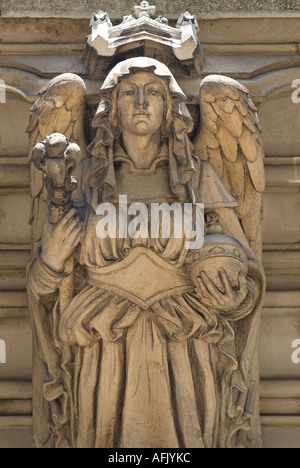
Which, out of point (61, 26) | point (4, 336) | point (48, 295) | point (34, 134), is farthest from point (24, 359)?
point (61, 26)

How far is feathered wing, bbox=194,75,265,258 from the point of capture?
6.90 metres

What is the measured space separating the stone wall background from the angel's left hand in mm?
730

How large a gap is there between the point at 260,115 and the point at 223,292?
46.0 inches

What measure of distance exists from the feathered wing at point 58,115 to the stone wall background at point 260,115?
15.3 inches

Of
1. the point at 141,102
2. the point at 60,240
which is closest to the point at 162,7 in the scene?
the point at 141,102

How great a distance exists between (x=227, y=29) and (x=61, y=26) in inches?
Result: 30.6

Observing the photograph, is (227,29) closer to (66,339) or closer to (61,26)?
(61,26)

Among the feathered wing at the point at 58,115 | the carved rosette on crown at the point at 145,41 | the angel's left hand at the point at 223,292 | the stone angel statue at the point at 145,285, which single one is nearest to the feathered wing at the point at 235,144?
the stone angel statue at the point at 145,285

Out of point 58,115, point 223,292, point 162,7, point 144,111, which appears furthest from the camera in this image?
point 162,7

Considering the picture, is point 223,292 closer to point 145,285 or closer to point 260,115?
point 145,285

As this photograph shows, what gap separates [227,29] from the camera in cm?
750

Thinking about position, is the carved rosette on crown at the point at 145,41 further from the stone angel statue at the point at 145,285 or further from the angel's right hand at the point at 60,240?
the angel's right hand at the point at 60,240

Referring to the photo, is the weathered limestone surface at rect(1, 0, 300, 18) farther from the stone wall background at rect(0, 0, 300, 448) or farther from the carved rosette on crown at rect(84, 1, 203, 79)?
the carved rosette on crown at rect(84, 1, 203, 79)

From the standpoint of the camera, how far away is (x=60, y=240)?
6695 mm
